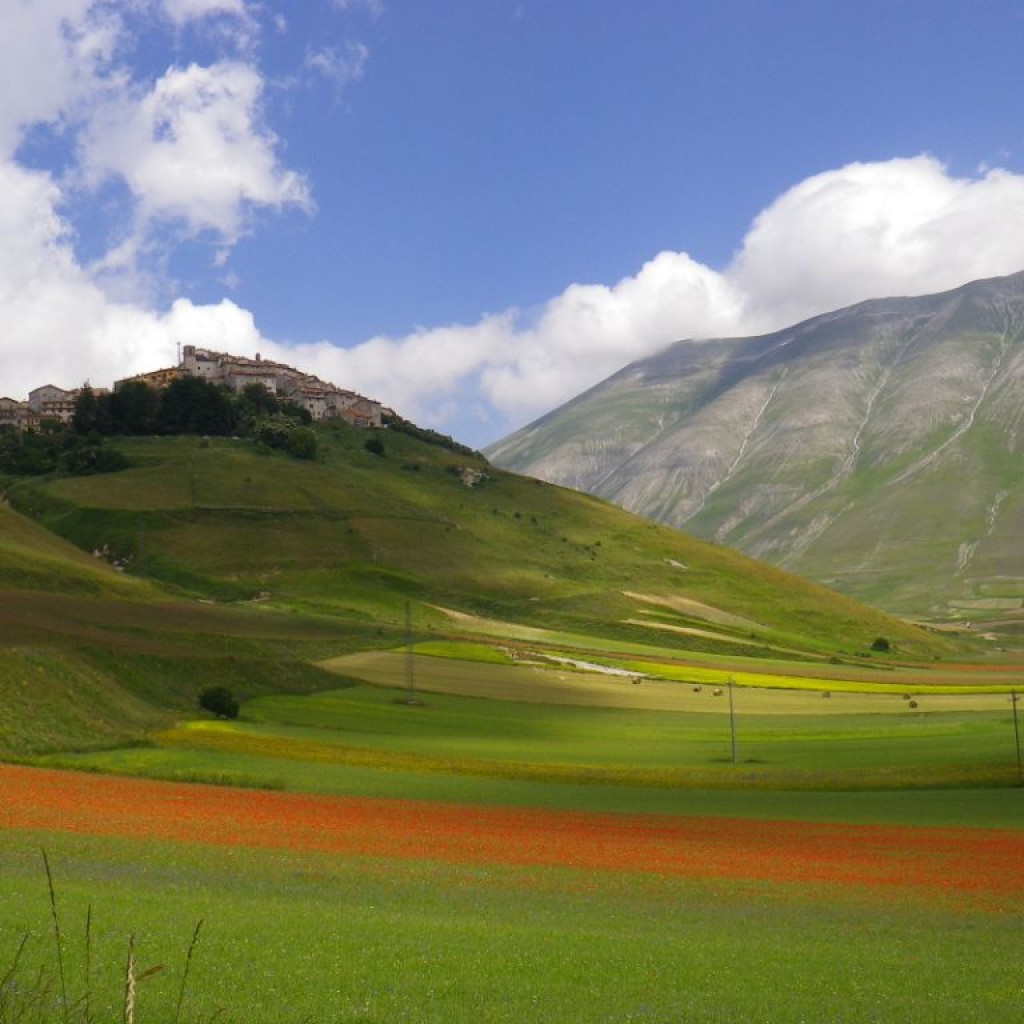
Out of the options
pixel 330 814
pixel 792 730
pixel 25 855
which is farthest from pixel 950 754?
pixel 25 855

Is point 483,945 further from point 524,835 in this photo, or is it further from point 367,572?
point 367,572

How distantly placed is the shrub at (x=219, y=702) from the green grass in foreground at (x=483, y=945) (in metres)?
45.3

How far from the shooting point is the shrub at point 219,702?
75312 mm

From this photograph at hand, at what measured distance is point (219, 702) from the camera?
247 feet

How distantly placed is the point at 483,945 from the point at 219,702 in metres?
58.4

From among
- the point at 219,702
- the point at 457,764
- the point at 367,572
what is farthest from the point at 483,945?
the point at 367,572

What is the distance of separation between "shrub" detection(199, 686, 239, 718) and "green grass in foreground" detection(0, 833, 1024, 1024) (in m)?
45.3

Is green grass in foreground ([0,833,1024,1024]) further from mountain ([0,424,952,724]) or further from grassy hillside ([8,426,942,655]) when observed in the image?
grassy hillside ([8,426,942,655])

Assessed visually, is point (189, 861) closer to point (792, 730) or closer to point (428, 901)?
point (428, 901)

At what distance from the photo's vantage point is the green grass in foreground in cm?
1673

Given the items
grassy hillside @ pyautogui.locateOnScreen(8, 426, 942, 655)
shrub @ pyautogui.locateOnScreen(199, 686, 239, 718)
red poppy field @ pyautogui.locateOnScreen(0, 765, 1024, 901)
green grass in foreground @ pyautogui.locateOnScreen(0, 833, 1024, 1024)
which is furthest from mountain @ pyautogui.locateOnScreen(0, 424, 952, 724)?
green grass in foreground @ pyautogui.locateOnScreen(0, 833, 1024, 1024)

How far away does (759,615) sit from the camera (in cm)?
18950

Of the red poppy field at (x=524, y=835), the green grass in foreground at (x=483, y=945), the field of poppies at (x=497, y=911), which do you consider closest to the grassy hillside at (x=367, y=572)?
the red poppy field at (x=524, y=835)

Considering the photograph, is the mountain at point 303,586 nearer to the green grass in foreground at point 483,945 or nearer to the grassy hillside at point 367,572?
the grassy hillside at point 367,572
